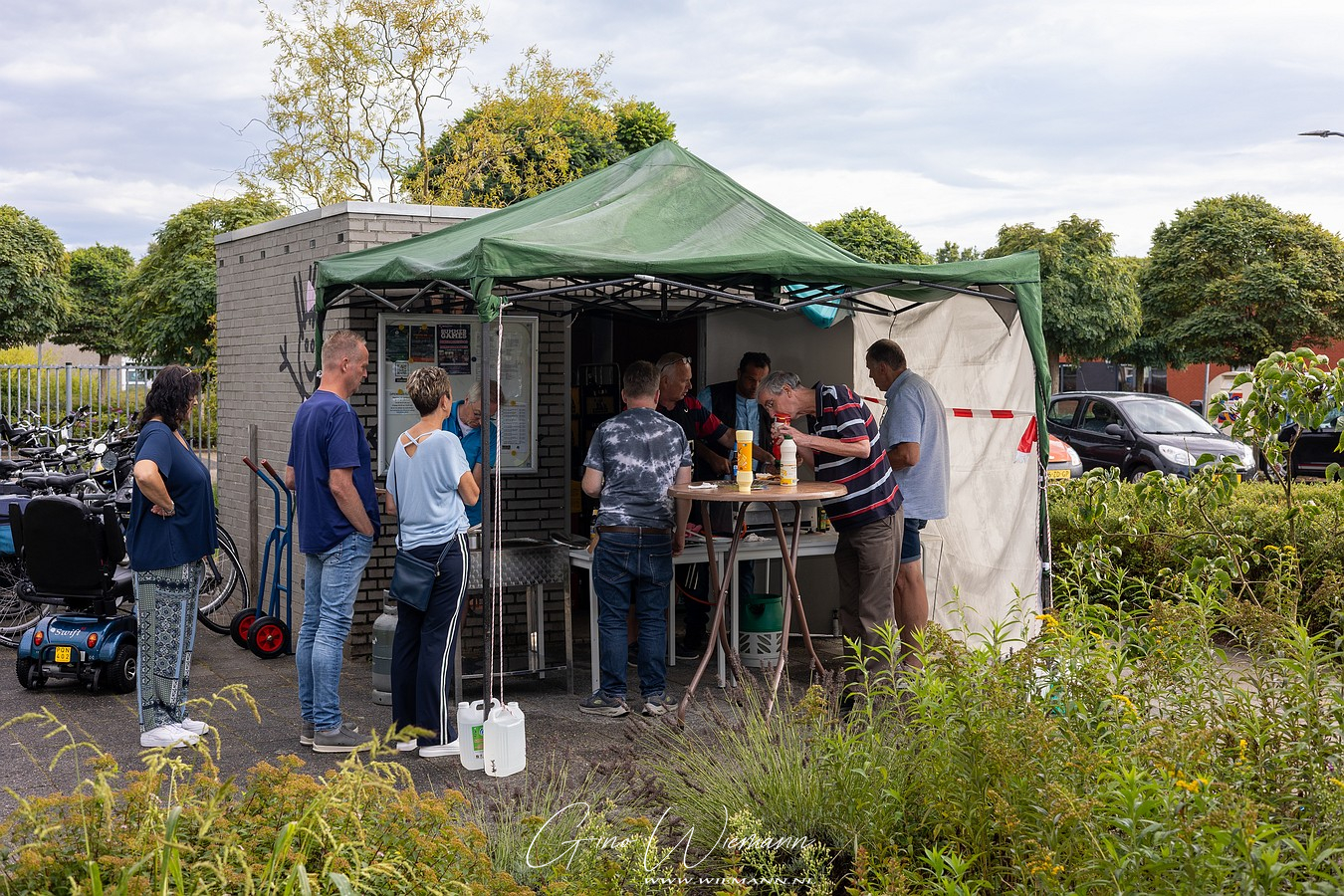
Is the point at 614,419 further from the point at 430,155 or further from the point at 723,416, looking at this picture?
the point at 430,155

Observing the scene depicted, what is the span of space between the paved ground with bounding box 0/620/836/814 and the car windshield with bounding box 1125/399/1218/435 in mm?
9870

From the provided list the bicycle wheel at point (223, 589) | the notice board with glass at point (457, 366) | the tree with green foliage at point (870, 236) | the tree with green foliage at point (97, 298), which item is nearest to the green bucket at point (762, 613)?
the notice board with glass at point (457, 366)

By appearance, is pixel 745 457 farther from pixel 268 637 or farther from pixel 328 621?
pixel 268 637

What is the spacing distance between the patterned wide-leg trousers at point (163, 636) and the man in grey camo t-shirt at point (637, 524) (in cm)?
205

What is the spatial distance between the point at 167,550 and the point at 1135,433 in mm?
13459

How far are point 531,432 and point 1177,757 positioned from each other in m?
5.60

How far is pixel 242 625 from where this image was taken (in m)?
8.23

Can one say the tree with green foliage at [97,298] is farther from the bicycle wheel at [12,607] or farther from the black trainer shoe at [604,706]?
the black trainer shoe at [604,706]

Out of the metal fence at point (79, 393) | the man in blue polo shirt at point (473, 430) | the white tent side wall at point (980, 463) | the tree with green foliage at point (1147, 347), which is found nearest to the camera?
the man in blue polo shirt at point (473, 430)

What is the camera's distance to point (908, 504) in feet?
22.8

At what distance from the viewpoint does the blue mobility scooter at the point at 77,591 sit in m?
6.83

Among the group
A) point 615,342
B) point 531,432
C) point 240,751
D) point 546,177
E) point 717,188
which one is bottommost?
point 240,751

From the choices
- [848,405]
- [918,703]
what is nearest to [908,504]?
[848,405]

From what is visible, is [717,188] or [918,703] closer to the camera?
[918,703]
